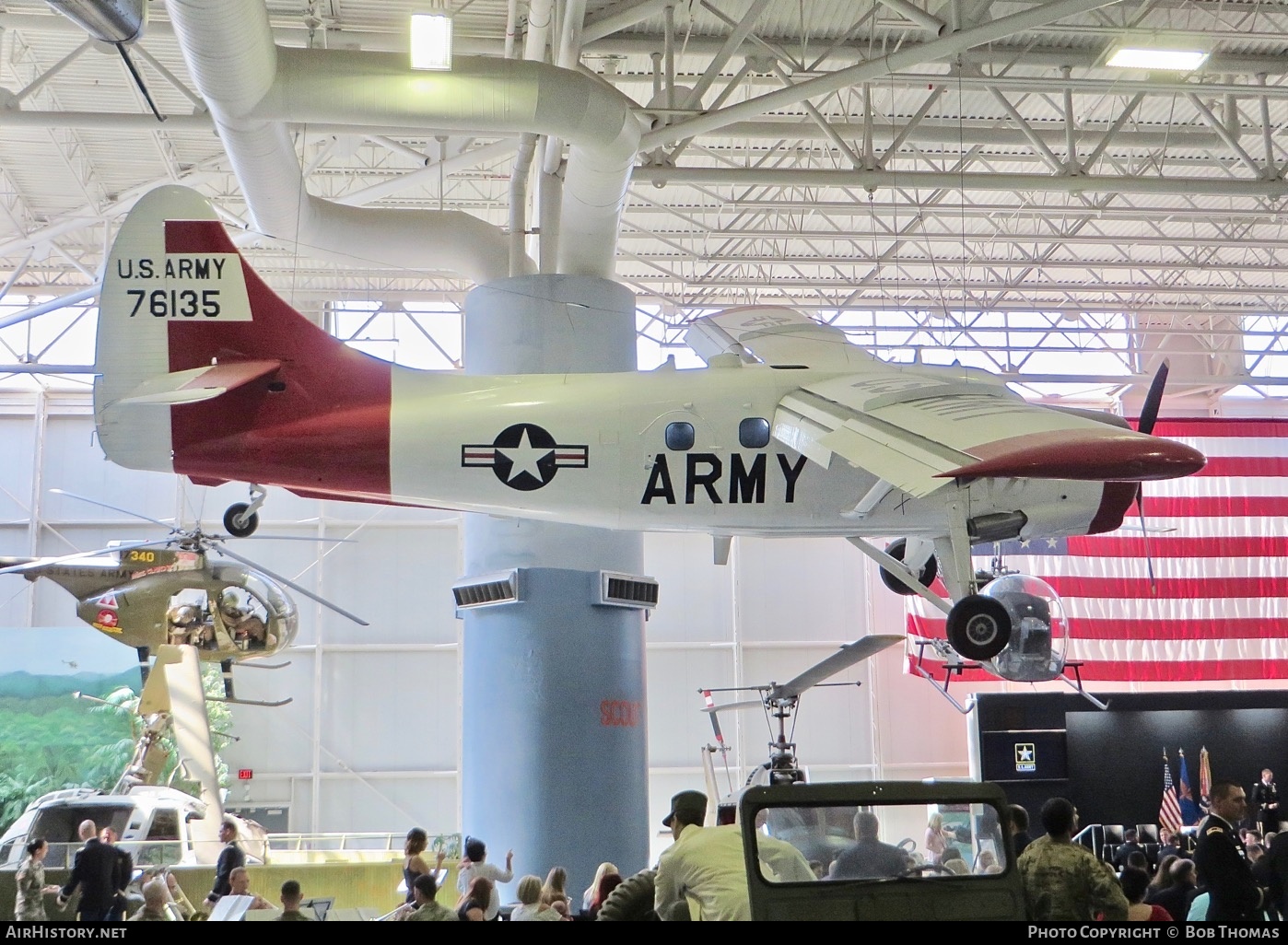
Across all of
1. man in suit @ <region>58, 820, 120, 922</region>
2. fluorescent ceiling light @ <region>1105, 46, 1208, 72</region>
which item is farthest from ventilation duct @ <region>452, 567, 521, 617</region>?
fluorescent ceiling light @ <region>1105, 46, 1208, 72</region>

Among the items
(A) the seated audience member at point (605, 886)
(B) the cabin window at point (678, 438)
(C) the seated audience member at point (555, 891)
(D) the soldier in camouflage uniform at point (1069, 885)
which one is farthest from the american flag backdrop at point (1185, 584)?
(D) the soldier in camouflage uniform at point (1069, 885)

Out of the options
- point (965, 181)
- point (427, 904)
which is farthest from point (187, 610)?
point (965, 181)

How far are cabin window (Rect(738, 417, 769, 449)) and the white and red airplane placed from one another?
13mm

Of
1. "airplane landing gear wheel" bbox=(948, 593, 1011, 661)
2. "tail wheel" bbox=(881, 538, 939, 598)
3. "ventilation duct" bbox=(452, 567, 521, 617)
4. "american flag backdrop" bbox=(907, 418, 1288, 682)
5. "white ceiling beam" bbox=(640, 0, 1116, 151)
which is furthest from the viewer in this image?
"american flag backdrop" bbox=(907, 418, 1288, 682)

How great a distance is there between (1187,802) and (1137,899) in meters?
13.9

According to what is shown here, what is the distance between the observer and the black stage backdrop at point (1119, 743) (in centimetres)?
1816

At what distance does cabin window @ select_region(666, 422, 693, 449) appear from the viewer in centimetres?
856

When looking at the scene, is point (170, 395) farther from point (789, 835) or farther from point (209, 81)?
point (789, 835)

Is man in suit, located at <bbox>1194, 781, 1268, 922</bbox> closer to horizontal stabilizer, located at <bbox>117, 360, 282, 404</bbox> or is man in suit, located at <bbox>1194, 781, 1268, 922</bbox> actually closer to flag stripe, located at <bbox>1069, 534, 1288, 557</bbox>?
horizontal stabilizer, located at <bbox>117, 360, 282, 404</bbox>

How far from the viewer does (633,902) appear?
462 cm

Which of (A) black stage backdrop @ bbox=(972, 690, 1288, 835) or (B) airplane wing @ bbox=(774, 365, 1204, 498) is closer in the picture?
(B) airplane wing @ bbox=(774, 365, 1204, 498)

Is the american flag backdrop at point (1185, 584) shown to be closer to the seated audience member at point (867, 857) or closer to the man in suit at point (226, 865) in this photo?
the man in suit at point (226, 865)

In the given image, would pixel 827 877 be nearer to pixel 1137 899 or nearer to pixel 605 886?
pixel 1137 899

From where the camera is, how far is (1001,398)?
26.7ft
